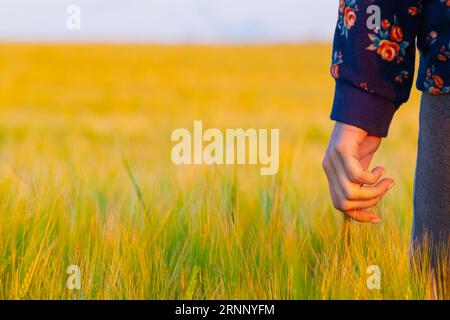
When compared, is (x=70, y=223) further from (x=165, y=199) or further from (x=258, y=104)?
(x=258, y=104)

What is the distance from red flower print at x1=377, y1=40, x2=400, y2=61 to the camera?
123 cm

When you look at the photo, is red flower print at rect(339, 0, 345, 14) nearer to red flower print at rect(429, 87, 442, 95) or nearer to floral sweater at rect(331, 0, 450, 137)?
floral sweater at rect(331, 0, 450, 137)

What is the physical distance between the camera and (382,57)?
1.23 meters

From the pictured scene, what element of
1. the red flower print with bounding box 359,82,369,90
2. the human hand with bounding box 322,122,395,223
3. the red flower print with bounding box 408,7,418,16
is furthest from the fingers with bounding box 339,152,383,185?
the red flower print with bounding box 408,7,418,16

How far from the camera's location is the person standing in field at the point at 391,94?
120 centimetres

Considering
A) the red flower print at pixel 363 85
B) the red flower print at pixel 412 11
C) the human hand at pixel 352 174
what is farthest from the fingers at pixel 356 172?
the red flower print at pixel 412 11

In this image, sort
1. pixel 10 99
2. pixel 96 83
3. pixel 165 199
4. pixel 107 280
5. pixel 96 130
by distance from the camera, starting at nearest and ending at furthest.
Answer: pixel 107 280 < pixel 165 199 < pixel 96 130 < pixel 10 99 < pixel 96 83

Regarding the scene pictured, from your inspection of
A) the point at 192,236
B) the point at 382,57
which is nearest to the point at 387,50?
the point at 382,57

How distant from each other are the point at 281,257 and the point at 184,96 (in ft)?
29.2

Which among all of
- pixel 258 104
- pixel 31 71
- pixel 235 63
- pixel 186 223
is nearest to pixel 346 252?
pixel 186 223

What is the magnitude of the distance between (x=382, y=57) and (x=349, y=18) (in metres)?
0.08

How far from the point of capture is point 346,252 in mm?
1328

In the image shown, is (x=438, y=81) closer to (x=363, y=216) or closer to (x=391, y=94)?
(x=391, y=94)

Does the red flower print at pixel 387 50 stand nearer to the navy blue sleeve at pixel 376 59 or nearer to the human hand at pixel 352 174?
the navy blue sleeve at pixel 376 59
